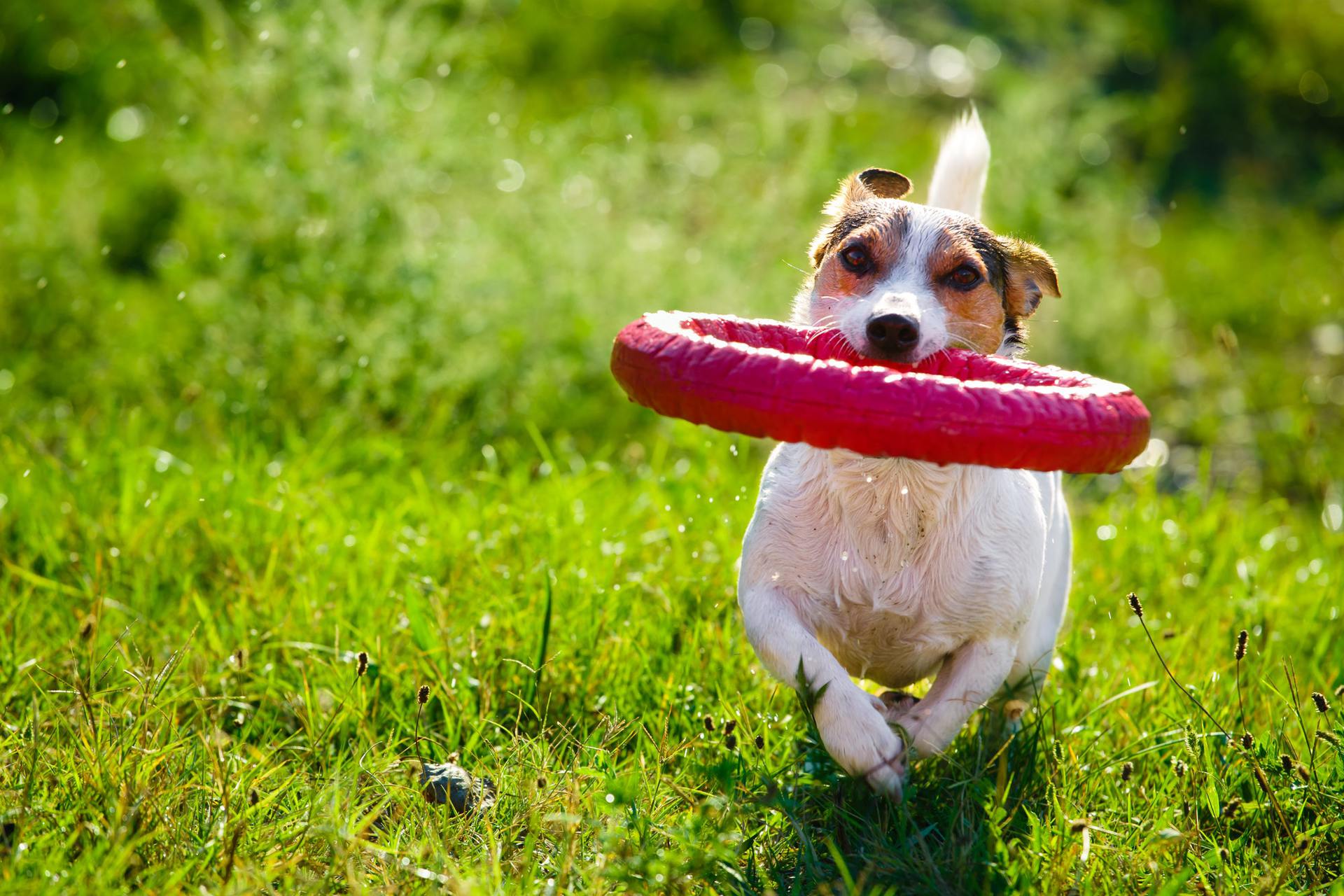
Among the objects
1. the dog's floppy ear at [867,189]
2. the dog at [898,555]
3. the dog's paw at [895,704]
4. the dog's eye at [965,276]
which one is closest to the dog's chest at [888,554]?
the dog at [898,555]

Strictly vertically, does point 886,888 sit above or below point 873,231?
below

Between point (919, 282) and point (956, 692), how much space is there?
931 millimetres

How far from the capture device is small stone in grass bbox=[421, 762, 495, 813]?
2.54m

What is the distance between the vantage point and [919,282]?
303 cm

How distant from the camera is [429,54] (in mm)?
5816

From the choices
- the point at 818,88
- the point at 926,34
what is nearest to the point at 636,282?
the point at 818,88

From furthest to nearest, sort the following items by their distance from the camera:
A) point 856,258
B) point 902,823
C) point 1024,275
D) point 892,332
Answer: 1. point 1024,275
2. point 856,258
3. point 892,332
4. point 902,823

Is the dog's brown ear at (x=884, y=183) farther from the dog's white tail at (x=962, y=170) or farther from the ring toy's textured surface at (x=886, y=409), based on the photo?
the ring toy's textured surface at (x=886, y=409)

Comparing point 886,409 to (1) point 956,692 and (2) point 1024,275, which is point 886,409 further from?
(2) point 1024,275

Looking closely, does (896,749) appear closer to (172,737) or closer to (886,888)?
(886,888)

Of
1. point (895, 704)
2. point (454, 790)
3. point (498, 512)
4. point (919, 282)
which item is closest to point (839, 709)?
point (895, 704)

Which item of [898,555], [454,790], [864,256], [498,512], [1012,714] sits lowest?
[1012,714]

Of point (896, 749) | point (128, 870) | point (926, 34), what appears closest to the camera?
point (128, 870)

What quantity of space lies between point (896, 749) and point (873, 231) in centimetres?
123
